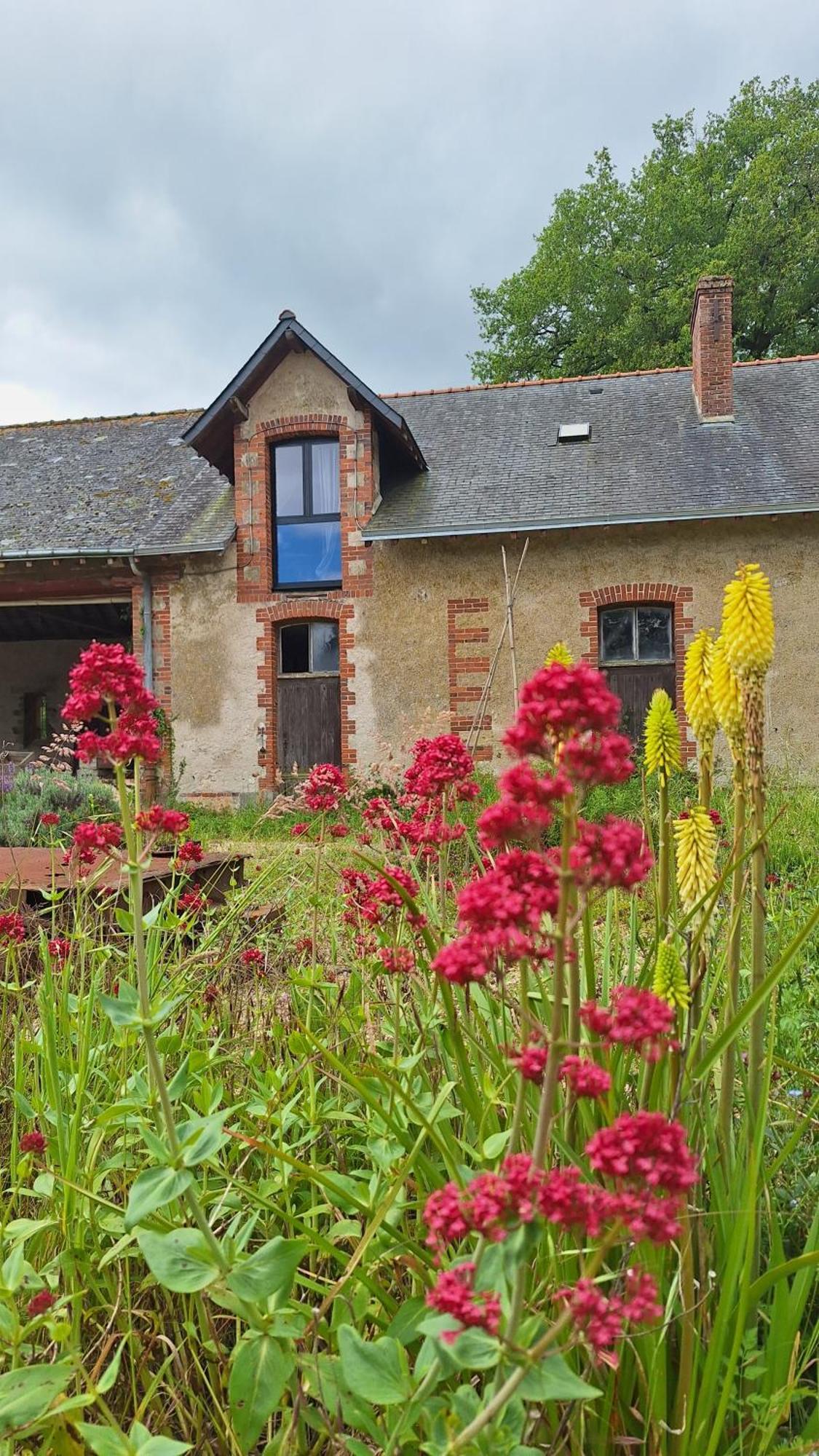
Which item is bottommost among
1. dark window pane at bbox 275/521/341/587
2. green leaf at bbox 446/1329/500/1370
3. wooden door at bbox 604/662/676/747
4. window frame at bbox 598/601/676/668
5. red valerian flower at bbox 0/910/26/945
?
green leaf at bbox 446/1329/500/1370

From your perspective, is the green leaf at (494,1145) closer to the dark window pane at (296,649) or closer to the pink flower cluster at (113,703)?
the pink flower cluster at (113,703)

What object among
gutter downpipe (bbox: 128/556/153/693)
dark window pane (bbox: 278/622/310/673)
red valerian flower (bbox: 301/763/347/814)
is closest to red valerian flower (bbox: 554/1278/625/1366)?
red valerian flower (bbox: 301/763/347/814)

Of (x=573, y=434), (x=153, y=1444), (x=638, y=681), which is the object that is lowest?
(x=153, y=1444)

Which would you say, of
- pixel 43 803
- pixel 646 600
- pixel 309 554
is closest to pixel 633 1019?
pixel 43 803

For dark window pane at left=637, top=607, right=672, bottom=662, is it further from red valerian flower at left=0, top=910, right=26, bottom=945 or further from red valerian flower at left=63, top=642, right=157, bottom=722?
red valerian flower at left=63, top=642, right=157, bottom=722

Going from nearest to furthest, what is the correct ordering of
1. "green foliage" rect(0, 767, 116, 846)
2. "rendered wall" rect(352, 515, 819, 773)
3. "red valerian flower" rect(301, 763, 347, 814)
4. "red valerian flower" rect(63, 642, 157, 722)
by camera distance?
"red valerian flower" rect(63, 642, 157, 722) < "red valerian flower" rect(301, 763, 347, 814) < "green foliage" rect(0, 767, 116, 846) < "rendered wall" rect(352, 515, 819, 773)

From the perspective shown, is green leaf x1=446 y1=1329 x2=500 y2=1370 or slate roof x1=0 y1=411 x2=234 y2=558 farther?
slate roof x1=0 y1=411 x2=234 y2=558

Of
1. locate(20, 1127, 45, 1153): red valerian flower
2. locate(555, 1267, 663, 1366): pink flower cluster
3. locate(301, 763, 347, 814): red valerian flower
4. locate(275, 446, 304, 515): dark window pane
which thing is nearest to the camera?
locate(555, 1267, 663, 1366): pink flower cluster

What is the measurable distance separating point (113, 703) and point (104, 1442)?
3.02 feet

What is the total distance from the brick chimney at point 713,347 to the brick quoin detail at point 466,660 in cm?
521

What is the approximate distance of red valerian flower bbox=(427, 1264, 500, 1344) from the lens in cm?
79

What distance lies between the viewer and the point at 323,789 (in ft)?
8.43

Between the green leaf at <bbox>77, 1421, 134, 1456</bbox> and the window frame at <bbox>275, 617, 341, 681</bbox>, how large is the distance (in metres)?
12.5

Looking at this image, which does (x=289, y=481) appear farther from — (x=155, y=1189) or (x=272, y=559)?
(x=155, y=1189)
